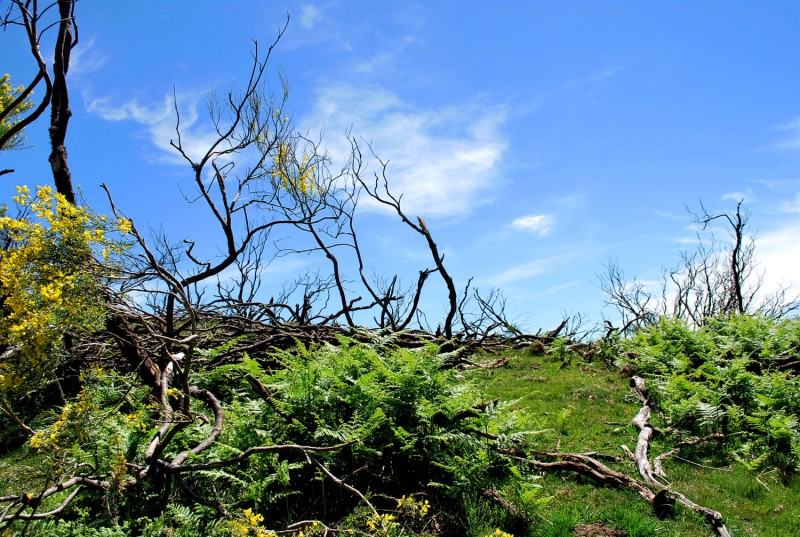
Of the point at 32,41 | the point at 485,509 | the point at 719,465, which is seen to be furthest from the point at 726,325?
the point at 32,41

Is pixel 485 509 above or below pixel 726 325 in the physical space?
below

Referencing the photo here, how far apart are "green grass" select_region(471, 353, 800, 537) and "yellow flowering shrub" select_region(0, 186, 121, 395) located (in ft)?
12.3

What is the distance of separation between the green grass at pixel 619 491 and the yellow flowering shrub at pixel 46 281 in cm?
375

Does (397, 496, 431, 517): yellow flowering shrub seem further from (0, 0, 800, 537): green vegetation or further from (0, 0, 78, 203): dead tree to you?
(0, 0, 78, 203): dead tree

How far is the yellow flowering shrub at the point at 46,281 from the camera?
4465 mm

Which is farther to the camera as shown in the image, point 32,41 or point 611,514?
point 32,41

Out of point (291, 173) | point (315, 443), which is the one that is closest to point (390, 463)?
point (315, 443)

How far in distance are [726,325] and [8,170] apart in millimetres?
13028

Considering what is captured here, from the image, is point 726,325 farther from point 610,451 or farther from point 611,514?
point 611,514

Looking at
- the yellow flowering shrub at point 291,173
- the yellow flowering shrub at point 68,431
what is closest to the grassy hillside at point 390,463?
the yellow flowering shrub at point 68,431

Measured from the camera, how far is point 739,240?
1742cm

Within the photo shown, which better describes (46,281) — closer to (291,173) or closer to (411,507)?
(411,507)

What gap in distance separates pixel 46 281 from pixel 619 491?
17.8 feet

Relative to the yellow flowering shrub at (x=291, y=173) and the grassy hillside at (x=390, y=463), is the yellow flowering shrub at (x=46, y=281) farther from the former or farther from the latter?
the yellow flowering shrub at (x=291, y=173)
